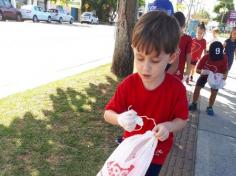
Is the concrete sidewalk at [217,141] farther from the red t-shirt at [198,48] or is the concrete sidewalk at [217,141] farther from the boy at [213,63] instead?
the red t-shirt at [198,48]

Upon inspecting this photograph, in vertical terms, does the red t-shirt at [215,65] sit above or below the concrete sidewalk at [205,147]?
above

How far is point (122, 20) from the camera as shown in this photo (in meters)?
8.82

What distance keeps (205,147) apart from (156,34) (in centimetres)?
359

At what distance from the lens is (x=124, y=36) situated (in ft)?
29.0

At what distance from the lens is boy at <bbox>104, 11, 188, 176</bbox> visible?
2.06 metres

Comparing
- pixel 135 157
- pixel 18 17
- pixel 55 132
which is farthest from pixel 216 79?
pixel 18 17

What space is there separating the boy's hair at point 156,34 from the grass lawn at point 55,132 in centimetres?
222

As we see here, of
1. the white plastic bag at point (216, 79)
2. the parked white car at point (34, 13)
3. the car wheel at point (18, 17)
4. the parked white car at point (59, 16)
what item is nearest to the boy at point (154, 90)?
the white plastic bag at point (216, 79)

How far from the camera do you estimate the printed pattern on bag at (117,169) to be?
86.1 inches

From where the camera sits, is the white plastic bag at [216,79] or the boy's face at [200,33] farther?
the boy's face at [200,33]

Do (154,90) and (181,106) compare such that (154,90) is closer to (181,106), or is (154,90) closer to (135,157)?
(181,106)

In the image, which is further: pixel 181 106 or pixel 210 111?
pixel 210 111

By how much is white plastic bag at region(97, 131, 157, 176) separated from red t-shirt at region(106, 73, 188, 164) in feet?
0.53

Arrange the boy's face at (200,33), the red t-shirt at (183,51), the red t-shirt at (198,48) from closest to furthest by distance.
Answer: the red t-shirt at (183,51) < the boy's face at (200,33) < the red t-shirt at (198,48)
